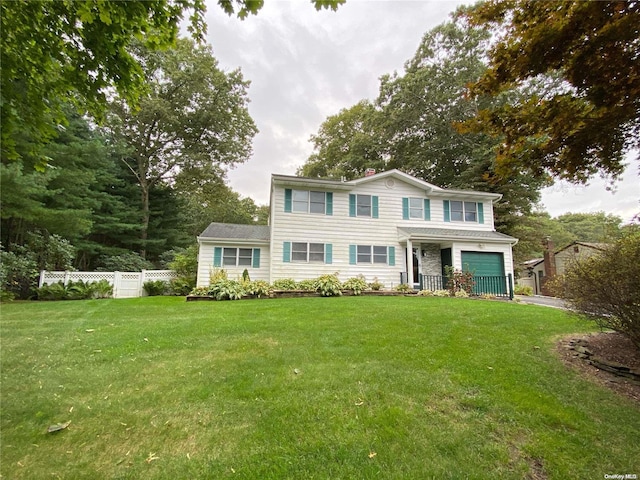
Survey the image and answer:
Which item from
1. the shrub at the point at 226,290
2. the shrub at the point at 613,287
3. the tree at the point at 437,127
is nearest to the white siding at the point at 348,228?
the shrub at the point at 226,290

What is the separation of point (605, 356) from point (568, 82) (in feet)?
13.1

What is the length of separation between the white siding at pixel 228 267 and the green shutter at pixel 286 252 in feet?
3.17

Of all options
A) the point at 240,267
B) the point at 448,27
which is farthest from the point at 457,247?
the point at 448,27

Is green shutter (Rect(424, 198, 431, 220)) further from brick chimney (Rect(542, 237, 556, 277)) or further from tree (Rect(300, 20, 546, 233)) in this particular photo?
brick chimney (Rect(542, 237, 556, 277))

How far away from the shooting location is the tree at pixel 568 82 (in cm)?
342

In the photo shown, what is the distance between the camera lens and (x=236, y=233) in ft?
50.8

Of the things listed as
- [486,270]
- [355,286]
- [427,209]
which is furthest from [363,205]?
[486,270]

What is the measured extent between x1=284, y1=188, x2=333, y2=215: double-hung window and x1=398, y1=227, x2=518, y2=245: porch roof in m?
4.12

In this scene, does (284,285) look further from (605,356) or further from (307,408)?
(605,356)

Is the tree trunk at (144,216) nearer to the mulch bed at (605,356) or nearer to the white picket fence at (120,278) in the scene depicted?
the white picket fence at (120,278)

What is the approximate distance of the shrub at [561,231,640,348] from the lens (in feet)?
12.5

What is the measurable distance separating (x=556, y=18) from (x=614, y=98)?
4.03 feet

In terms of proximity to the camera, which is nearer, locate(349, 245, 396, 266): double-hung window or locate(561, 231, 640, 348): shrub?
locate(561, 231, 640, 348): shrub

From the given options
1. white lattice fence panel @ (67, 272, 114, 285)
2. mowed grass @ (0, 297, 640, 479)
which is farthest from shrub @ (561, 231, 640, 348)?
white lattice fence panel @ (67, 272, 114, 285)
